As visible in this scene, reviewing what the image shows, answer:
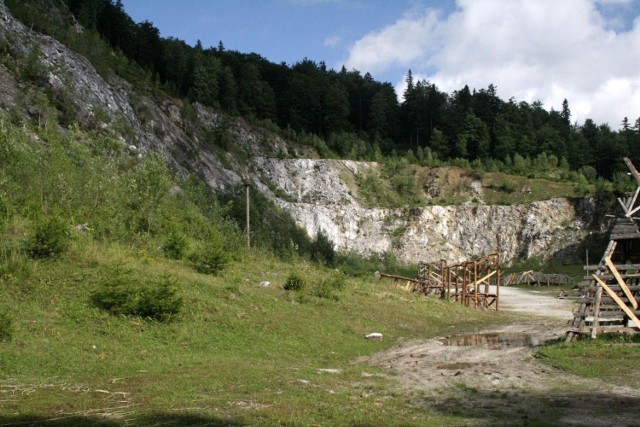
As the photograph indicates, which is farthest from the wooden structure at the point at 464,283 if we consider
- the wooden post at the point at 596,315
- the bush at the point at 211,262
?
the bush at the point at 211,262

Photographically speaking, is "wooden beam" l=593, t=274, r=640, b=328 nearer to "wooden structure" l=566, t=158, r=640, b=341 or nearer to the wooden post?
"wooden structure" l=566, t=158, r=640, b=341

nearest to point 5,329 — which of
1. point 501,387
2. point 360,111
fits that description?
point 501,387

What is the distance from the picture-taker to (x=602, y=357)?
1263cm

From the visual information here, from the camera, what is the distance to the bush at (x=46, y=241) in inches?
634

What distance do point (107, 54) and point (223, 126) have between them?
16530mm

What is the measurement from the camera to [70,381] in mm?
9562

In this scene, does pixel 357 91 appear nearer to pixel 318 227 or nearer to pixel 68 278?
pixel 318 227

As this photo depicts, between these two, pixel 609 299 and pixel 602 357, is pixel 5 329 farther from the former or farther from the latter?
pixel 609 299

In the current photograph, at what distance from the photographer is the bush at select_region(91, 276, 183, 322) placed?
46.1ft

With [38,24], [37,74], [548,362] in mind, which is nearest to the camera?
[548,362]

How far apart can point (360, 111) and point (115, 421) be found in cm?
9636

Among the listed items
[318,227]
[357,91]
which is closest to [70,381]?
[318,227]

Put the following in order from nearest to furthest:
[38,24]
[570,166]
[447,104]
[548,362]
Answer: [548,362], [38,24], [570,166], [447,104]

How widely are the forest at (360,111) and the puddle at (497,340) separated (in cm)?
4787
